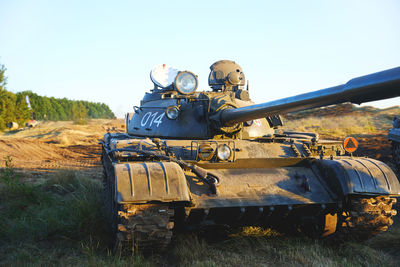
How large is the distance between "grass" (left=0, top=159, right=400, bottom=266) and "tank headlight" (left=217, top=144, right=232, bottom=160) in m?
1.36

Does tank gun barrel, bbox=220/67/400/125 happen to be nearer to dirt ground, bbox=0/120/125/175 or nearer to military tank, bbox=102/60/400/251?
military tank, bbox=102/60/400/251

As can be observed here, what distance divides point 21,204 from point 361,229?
6.19m

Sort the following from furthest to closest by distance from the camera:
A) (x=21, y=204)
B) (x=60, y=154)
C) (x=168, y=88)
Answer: (x=60, y=154)
(x=168, y=88)
(x=21, y=204)

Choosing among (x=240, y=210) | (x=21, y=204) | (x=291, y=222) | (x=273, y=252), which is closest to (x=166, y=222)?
(x=240, y=210)

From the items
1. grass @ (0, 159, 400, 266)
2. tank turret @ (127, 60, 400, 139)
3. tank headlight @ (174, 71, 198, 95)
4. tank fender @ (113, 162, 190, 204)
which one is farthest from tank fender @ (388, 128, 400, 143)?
tank fender @ (113, 162, 190, 204)

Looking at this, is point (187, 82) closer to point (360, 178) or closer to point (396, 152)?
point (360, 178)

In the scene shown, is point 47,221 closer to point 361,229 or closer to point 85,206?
point 85,206

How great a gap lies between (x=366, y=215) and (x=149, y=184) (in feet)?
10.2

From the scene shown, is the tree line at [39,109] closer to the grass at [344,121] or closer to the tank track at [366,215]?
the grass at [344,121]

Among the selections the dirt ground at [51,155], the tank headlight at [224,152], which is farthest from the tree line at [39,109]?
the tank headlight at [224,152]

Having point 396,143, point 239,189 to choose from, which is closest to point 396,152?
point 396,143

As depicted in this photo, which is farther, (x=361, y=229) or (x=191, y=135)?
(x=191, y=135)

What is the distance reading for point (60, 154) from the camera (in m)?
19.2

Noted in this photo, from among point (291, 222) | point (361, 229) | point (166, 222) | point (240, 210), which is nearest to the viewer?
point (166, 222)
